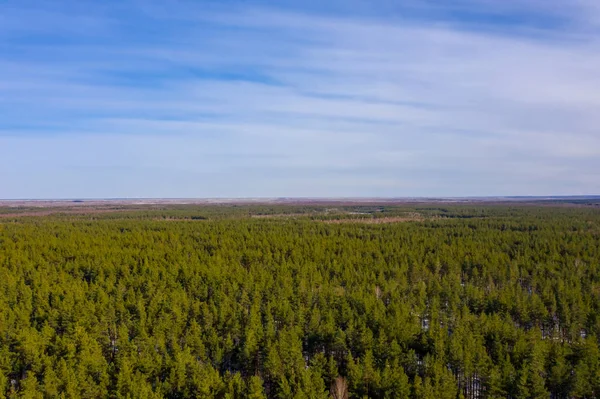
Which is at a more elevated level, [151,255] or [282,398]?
[151,255]

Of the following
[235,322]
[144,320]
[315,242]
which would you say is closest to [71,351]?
[144,320]

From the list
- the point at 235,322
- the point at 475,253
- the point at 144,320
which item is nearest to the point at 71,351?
the point at 144,320

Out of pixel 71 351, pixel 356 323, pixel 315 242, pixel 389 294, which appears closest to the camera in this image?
pixel 71 351

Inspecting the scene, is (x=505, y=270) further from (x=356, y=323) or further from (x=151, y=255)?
(x=151, y=255)

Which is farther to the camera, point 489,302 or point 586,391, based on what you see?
point 489,302

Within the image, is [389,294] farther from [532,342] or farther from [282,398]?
[282,398]

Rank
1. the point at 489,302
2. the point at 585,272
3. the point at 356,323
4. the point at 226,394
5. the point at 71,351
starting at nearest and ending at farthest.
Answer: the point at 226,394, the point at 71,351, the point at 356,323, the point at 489,302, the point at 585,272
